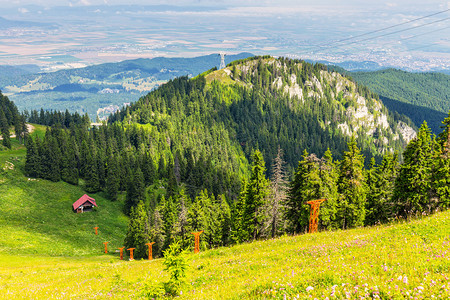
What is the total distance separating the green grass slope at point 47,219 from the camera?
60.1 metres

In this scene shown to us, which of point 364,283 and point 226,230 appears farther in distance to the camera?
point 226,230

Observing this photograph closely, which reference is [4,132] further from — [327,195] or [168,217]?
[327,195]

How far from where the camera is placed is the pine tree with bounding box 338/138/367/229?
41.9 meters

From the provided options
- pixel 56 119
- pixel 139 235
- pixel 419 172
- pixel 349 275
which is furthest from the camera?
pixel 56 119

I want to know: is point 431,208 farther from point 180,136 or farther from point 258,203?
point 180,136

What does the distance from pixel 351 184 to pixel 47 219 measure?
75071 mm

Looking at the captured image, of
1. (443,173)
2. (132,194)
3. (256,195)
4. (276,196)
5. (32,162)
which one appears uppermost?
(443,173)

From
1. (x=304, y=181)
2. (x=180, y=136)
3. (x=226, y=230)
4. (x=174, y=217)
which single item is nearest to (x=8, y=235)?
→ (x=174, y=217)

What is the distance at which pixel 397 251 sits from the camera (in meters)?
12.1

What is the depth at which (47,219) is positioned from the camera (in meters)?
75.8

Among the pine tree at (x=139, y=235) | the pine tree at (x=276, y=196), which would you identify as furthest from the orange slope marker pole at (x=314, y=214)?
the pine tree at (x=139, y=235)

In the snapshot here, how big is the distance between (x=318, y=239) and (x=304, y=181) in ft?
60.6

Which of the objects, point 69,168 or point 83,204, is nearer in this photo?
point 83,204

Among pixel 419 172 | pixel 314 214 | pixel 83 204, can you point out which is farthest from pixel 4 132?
pixel 419 172
